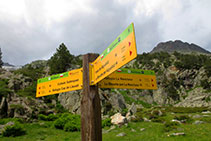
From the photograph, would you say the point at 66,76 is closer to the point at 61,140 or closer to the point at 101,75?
the point at 101,75

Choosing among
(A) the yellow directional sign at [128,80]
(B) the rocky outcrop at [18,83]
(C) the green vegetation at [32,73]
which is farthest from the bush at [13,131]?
(C) the green vegetation at [32,73]

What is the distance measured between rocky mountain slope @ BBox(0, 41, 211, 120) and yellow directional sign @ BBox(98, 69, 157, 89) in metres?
17.6

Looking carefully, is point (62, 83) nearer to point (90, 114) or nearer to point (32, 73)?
point (90, 114)

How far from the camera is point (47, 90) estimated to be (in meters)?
3.95

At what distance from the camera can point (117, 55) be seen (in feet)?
7.68

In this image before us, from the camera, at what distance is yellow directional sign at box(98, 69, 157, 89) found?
3.27 metres

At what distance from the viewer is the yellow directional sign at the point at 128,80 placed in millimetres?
3271

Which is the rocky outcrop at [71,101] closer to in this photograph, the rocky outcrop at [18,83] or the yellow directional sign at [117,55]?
the rocky outcrop at [18,83]

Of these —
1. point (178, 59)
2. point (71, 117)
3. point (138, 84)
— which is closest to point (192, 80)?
point (178, 59)

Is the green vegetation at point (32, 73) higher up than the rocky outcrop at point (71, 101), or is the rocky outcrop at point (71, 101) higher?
the green vegetation at point (32, 73)

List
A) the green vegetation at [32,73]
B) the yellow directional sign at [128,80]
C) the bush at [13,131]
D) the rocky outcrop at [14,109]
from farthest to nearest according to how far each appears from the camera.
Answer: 1. the green vegetation at [32,73]
2. the rocky outcrop at [14,109]
3. the bush at [13,131]
4. the yellow directional sign at [128,80]

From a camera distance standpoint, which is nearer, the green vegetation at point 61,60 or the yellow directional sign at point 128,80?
the yellow directional sign at point 128,80

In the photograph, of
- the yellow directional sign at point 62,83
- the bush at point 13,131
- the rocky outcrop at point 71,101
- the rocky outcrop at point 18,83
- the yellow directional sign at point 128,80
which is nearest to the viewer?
the yellow directional sign at point 128,80

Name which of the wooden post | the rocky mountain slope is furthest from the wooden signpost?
the rocky mountain slope
